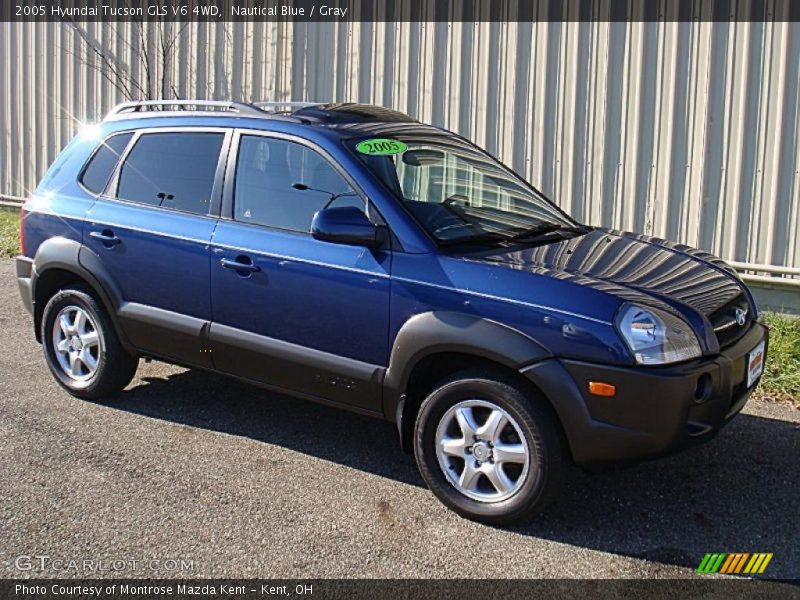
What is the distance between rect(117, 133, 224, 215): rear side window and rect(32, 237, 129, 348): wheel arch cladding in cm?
43

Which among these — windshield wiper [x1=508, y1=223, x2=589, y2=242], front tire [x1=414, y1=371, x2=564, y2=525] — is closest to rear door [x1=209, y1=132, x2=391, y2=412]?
front tire [x1=414, y1=371, x2=564, y2=525]

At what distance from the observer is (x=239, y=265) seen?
471 centimetres

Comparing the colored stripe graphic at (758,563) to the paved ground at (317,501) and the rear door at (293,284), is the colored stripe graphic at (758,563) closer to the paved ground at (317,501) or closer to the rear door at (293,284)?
the paved ground at (317,501)

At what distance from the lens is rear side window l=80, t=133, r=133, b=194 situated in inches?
217

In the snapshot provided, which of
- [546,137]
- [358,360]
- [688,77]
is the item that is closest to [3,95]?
[546,137]

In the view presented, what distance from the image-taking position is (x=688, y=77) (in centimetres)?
764

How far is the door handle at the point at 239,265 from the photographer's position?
4.67 m

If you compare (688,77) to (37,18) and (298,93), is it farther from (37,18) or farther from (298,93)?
(37,18)

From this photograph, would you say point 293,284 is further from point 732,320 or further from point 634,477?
point 732,320

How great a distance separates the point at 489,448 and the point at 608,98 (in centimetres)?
475

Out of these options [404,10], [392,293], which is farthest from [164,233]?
[404,10]

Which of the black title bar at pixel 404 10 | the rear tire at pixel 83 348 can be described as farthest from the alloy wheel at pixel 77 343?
the black title bar at pixel 404 10

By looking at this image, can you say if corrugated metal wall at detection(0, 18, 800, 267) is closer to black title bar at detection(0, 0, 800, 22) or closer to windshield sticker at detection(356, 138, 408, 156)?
black title bar at detection(0, 0, 800, 22)

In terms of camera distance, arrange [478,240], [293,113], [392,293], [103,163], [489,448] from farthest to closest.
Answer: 1. [103,163]
2. [293,113]
3. [478,240]
4. [392,293]
5. [489,448]
